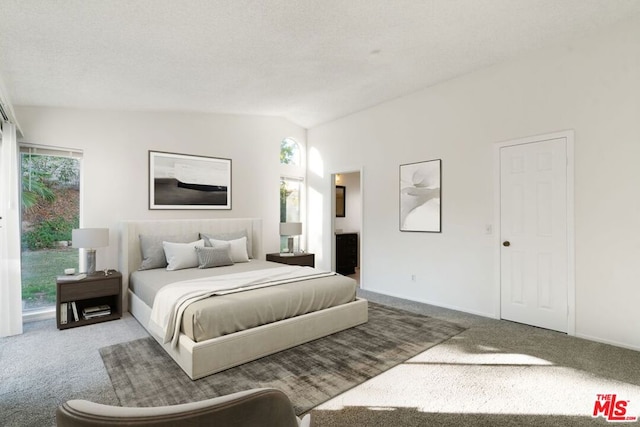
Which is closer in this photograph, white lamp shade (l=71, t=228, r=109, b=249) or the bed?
the bed

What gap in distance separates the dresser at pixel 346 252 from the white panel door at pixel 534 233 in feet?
10.3

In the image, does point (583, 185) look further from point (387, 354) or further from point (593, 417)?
point (387, 354)

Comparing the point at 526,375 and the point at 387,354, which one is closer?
the point at 526,375

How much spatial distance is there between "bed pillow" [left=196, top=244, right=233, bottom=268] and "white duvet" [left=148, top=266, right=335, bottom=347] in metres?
0.64

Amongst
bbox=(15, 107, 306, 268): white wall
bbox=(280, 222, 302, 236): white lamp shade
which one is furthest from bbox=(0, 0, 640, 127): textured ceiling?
bbox=(280, 222, 302, 236): white lamp shade

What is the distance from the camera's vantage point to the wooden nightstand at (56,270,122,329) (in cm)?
344

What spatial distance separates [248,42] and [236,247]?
2635mm

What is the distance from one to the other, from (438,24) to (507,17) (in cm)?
60

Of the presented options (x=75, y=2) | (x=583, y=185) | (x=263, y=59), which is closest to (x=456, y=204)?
(x=583, y=185)

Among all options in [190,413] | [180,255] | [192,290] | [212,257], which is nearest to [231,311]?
[192,290]

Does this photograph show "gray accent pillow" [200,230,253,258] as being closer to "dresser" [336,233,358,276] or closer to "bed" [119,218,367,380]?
"bed" [119,218,367,380]

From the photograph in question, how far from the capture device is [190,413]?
709mm

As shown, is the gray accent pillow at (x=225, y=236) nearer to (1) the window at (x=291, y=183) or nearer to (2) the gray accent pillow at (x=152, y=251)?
(2) the gray accent pillow at (x=152, y=251)

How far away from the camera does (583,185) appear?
326cm
